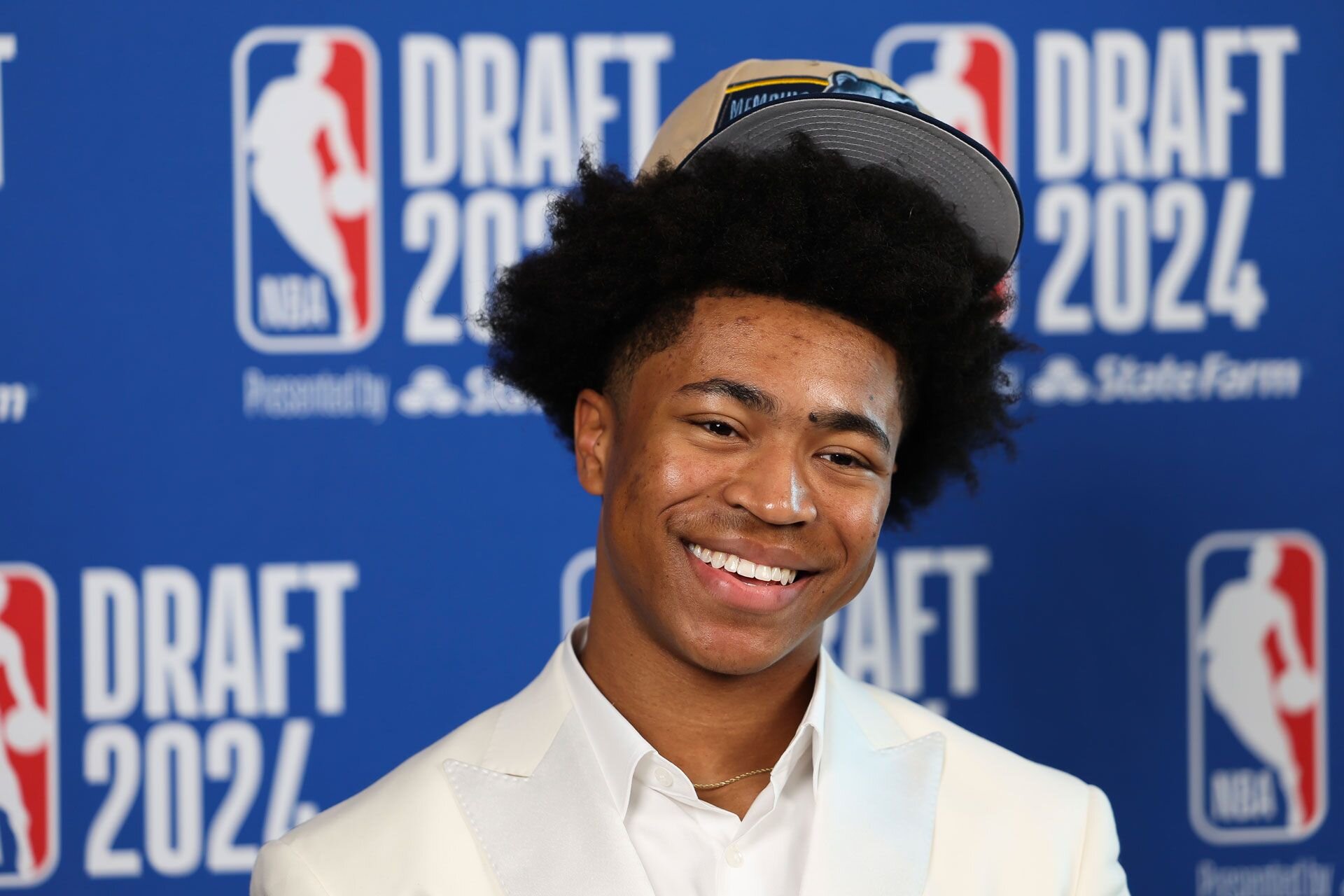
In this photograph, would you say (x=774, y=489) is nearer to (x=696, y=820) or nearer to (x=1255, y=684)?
(x=696, y=820)

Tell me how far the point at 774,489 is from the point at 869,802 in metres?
0.36

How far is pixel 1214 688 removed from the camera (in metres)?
2.61

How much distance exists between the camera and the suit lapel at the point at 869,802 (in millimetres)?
1488

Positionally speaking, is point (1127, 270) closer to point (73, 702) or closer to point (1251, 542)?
point (1251, 542)

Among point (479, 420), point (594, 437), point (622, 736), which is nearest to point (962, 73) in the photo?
point (479, 420)

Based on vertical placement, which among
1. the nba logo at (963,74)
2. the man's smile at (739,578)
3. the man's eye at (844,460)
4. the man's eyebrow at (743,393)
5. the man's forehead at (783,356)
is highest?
the nba logo at (963,74)

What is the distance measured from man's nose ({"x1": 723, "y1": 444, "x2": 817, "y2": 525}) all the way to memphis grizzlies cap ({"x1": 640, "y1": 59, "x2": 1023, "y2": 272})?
0.36 m

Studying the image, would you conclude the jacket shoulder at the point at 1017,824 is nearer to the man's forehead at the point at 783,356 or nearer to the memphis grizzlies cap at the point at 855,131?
the man's forehead at the point at 783,356

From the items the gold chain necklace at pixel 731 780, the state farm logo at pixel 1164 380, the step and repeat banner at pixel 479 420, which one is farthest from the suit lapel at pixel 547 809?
the state farm logo at pixel 1164 380

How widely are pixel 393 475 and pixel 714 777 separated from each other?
1.04 meters

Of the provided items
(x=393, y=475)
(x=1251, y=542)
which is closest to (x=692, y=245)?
(x=393, y=475)

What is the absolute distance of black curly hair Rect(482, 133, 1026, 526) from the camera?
4.99 feet

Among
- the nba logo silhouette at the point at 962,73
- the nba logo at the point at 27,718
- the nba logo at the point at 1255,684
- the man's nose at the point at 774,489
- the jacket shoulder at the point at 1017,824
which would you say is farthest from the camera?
the nba logo at the point at 1255,684

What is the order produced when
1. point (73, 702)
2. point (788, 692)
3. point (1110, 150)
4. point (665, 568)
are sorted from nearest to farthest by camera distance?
point (665, 568)
point (788, 692)
point (73, 702)
point (1110, 150)
